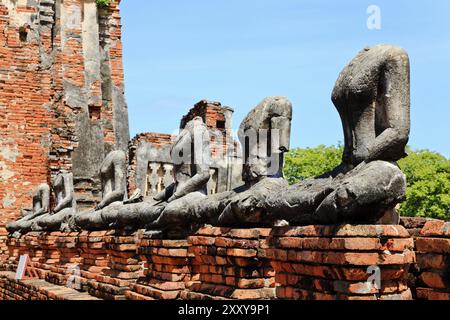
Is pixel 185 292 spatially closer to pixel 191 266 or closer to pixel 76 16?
pixel 191 266

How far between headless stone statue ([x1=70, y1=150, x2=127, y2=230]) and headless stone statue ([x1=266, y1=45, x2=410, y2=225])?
154 inches

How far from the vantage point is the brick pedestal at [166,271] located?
524 cm

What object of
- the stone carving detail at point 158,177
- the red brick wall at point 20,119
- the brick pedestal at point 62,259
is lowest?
the brick pedestal at point 62,259

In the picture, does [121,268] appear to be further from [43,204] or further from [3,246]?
[3,246]

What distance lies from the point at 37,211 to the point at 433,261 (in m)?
10.8

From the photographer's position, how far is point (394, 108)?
11.8ft

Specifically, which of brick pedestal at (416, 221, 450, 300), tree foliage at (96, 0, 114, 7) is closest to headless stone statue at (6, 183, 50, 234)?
tree foliage at (96, 0, 114, 7)

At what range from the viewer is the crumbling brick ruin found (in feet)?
10.8

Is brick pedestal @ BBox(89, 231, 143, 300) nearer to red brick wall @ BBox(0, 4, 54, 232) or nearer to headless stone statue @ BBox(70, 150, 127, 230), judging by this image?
headless stone statue @ BBox(70, 150, 127, 230)

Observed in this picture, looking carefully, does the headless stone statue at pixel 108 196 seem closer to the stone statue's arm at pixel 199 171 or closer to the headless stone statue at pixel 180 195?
the headless stone statue at pixel 180 195

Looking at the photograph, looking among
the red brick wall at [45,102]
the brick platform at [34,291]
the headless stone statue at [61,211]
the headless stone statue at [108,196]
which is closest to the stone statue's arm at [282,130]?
the headless stone statue at [108,196]

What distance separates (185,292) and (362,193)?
Answer: 2324mm

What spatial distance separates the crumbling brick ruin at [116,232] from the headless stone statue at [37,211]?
0.34 meters
